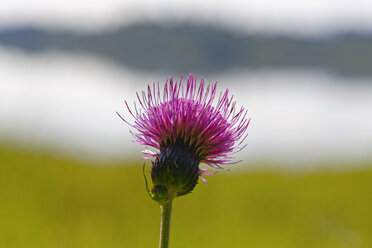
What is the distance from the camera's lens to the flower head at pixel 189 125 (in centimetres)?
261

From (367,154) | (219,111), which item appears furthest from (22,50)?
(219,111)

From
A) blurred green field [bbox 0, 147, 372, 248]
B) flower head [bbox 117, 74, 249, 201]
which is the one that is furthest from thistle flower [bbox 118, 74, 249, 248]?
blurred green field [bbox 0, 147, 372, 248]

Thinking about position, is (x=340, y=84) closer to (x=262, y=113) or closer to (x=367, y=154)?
(x=262, y=113)

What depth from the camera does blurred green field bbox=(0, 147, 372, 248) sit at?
7.41m

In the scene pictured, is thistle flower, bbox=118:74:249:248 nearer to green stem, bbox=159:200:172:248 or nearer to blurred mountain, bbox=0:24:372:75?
green stem, bbox=159:200:172:248

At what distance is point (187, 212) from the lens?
8672 mm

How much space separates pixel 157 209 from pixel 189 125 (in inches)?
231

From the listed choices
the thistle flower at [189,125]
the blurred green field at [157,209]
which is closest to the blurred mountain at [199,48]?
the blurred green field at [157,209]

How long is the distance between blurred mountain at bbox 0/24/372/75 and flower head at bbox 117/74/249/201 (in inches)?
1380

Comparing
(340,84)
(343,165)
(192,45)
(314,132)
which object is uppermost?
(192,45)

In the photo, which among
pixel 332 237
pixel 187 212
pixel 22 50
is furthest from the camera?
pixel 22 50

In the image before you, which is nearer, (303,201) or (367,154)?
(303,201)

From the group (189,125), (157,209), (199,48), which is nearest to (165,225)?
(189,125)

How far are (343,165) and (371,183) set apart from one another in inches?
129
